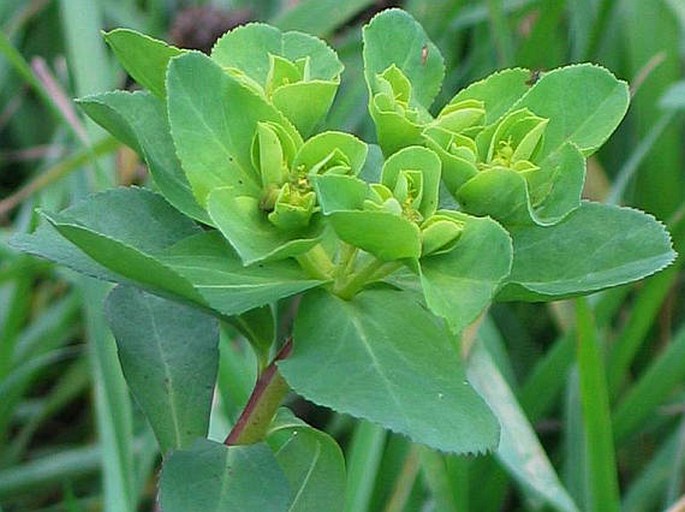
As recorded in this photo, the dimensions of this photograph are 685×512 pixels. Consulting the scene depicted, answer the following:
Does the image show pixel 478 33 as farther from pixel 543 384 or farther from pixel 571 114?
pixel 571 114

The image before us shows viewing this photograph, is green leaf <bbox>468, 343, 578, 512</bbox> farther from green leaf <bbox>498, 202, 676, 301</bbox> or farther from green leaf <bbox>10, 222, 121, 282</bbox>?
green leaf <bbox>10, 222, 121, 282</bbox>

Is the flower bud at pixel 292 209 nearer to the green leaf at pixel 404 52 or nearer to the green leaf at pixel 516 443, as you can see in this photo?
the green leaf at pixel 404 52

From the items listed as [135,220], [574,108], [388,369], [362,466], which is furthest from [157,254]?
[362,466]

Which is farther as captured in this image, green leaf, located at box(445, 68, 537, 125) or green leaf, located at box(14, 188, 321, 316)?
green leaf, located at box(445, 68, 537, 125)

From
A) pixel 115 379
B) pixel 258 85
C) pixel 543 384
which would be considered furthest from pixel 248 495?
pixel 543 384

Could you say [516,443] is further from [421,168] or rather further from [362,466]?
[421,168]

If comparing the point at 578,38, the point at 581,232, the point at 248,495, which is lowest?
the point at 578,38

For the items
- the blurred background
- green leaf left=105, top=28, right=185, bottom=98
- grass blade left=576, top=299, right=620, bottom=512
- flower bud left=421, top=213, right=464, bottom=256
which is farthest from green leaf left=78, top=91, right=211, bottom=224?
grass blade left=576, top=299, right=620, bottom=512
